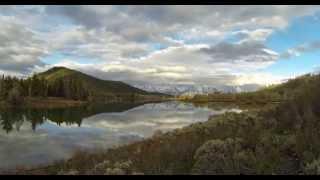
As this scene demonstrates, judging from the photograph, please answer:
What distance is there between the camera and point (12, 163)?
17.2m

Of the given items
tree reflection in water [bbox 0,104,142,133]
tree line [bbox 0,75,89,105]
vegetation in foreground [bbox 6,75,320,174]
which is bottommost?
tree reflection in water [bbox 0,104,142,133]

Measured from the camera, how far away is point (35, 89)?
96.0 metres

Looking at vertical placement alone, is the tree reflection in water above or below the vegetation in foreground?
below

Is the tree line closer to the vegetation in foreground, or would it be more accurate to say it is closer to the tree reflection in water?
the tree reflection in water

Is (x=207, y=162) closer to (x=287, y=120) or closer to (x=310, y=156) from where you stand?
(x=310, y=156)

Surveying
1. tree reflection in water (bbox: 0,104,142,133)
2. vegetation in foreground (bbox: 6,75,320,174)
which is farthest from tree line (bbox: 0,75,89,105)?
vegetation in foreground (bbox: 6,75,320,174)

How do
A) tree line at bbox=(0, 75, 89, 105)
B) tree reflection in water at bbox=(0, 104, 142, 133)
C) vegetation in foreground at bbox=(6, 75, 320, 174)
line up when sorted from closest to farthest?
1. vegetation in foreground at bbox=(6, 75, 320, 174)
2. tree reflection in water at bbox=(0, 104, 142, 133)
3. tree line at bbox=(0, 75, 89, 105)

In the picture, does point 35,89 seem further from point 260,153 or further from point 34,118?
point 260,153

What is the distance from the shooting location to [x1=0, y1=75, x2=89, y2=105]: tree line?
83.0 meters

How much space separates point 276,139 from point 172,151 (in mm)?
2520

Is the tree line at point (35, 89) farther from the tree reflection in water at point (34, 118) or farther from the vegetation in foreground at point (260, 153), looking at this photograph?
the vegetation in foreground at point (260, 153)

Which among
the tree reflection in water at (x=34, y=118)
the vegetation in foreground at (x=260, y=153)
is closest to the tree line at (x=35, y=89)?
the tree reflection in water at (x=34, y=118)

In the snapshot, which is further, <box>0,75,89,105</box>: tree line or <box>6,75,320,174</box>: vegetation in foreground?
<box>0,75,89,105</box>: tree line
